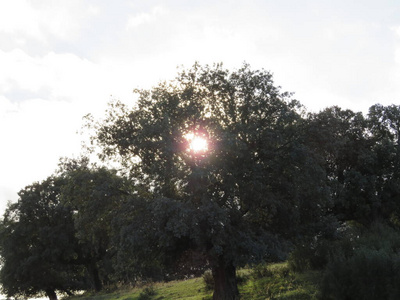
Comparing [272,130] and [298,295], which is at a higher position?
[272,130]

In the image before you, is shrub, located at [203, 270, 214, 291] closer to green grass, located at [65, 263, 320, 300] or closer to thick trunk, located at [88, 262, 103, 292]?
green grass, located at [65, 263, 320, 300]

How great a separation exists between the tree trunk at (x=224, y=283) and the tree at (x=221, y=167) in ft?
0.18

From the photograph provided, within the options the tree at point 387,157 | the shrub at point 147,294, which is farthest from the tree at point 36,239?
the tree at point 387,157

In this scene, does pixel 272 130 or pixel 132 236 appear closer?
pixel 132 236

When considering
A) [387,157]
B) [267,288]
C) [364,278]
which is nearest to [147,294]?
[267,288]

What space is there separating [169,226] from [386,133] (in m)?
32.4

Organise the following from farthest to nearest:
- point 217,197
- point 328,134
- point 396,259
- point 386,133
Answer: point 386,133 → point 328,134 → point 217,197 → point 396,259

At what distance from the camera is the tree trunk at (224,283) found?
68.7ft

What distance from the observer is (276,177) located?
21109 millimetres

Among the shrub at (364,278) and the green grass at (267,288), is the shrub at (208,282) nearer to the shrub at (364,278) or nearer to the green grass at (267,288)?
the green grass at (267,288)

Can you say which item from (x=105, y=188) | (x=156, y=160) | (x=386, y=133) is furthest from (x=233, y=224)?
(x=386, y=133)

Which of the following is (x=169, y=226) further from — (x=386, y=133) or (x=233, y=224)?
(x=386, y=133)

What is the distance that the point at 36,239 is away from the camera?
45906mm

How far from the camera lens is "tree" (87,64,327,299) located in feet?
61.3
